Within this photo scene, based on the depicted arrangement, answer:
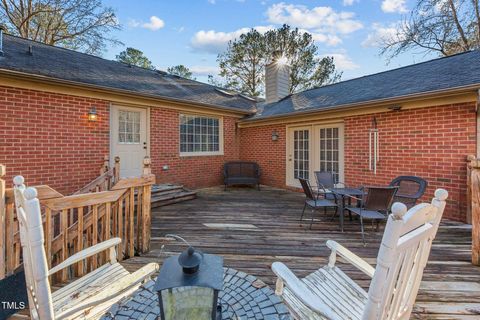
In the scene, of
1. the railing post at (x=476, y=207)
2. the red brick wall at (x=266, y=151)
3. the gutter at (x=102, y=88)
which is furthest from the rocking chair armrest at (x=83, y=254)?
the red brick wall at (x=266, y=151)

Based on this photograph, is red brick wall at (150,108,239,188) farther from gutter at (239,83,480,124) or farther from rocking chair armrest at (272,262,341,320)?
rocking chair armrest at (272,262,341,320)

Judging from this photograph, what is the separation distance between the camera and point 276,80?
997 cm

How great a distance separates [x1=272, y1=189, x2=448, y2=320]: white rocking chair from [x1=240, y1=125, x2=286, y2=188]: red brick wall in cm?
621

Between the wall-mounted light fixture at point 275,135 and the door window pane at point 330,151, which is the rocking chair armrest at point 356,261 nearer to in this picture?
the door window pane at point 330,151

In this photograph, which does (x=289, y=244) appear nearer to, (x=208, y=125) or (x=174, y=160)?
(x=174, y=160)

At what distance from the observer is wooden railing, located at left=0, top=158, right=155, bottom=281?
2047mm

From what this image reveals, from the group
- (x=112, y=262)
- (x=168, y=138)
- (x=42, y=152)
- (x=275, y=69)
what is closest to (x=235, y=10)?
(x=275, y=69)

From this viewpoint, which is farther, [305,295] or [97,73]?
[97,73]

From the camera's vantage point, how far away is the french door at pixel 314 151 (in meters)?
6.52

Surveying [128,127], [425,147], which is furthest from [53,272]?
[425,147]

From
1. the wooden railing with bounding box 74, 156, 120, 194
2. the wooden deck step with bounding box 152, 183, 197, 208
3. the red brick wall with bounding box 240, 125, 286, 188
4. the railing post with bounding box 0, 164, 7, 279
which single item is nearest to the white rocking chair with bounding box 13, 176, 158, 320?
the railing post with bounding box 0, 164, 7, 279

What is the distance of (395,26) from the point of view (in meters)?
11.8

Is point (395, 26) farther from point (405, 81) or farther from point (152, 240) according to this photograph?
point (152, 240)

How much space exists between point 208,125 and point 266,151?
6.85 feet
